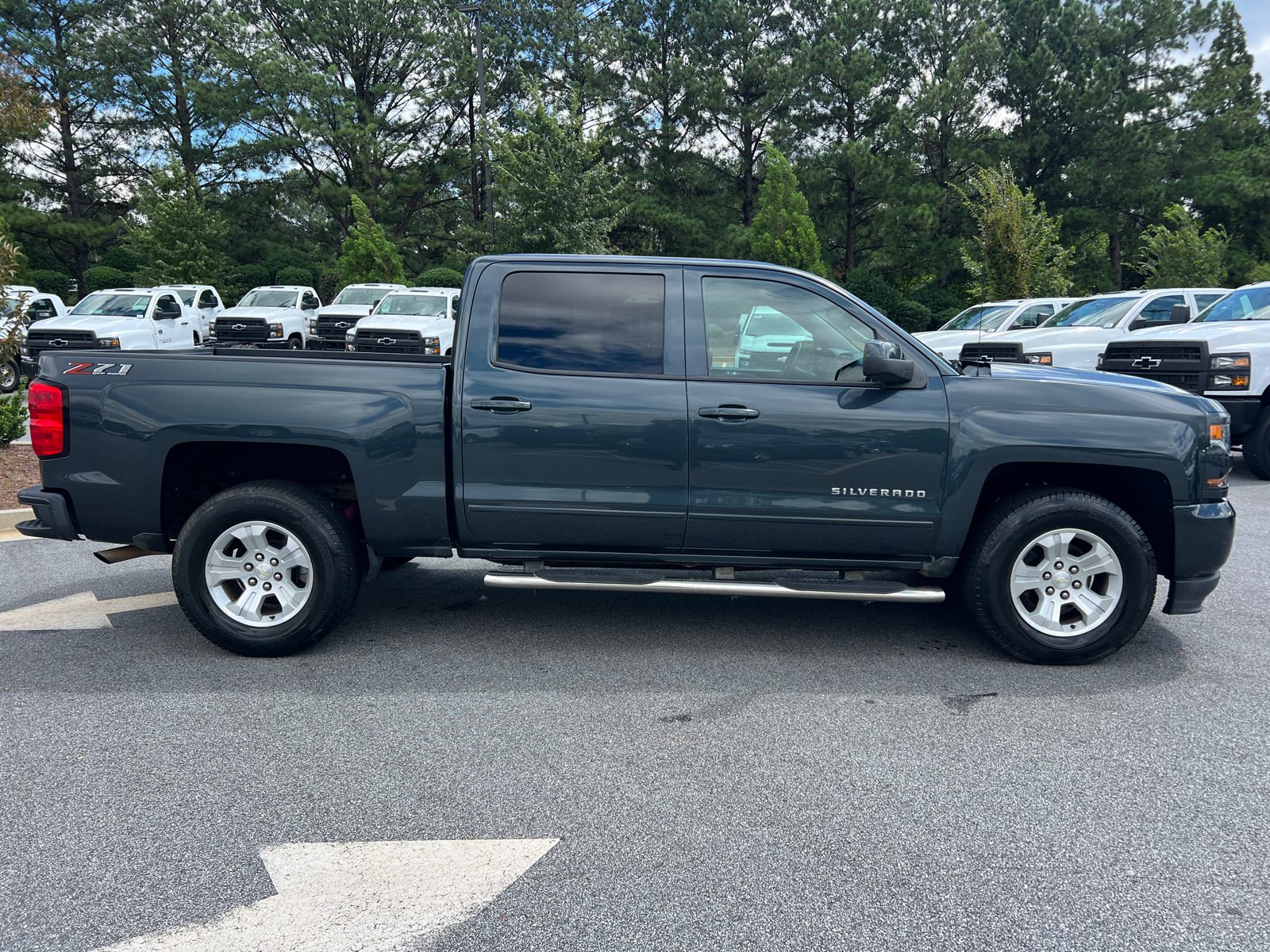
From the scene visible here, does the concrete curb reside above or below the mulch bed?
below

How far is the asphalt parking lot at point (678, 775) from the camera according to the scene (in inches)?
101

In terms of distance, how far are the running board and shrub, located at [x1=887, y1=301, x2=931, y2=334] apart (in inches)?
1089

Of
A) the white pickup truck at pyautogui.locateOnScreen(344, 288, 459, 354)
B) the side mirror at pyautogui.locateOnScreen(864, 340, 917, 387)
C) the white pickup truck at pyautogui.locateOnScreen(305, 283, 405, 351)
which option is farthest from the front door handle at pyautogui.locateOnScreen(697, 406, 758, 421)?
the white pickup truck at pyautogui.locateOnScreen(305, 283, 405, 351)

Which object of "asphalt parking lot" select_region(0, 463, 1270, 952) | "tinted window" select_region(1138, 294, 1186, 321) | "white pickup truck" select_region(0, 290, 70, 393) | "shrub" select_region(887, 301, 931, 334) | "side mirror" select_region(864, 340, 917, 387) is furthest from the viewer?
"shrub" select_region(887, 301, 931, 334)

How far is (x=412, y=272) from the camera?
46.1m

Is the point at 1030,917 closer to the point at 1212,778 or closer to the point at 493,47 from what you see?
the point at 1212,778

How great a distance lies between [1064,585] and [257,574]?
398 cm

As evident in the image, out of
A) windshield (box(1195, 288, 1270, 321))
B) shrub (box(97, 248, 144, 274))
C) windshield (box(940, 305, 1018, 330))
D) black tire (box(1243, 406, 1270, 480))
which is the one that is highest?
shrub (box(97, 248, 144, 274))

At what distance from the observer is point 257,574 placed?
4.49m

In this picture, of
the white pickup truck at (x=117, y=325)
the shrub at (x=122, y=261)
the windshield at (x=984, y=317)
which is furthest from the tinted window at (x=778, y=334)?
the shrub at (x=122, y=261)

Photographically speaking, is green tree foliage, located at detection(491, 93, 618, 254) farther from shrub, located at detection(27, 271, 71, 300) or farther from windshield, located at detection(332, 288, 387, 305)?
shrub, located at detection(27, 271, 71, 300)

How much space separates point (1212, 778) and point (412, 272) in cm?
4634

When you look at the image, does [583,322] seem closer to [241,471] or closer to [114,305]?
[241,471]

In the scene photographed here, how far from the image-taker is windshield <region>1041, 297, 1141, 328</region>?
13945mm
